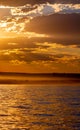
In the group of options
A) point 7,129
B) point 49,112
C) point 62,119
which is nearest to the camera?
point 7,129

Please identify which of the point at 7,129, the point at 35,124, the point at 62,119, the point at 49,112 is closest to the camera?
the point at 7,129

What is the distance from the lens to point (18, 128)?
234ft

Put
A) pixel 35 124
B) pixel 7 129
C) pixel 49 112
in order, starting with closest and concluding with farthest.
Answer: pixel 7 129 → pixel 35 124 → pixel 49 112

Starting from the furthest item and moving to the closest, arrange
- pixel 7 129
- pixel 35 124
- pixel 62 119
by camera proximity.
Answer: pixel 62 119
pixel 35 124
pixel 7 129

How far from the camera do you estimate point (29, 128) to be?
236ft

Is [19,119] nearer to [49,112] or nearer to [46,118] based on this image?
[46,118]

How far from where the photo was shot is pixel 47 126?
2904 inches

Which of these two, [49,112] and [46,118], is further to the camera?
[49,112]

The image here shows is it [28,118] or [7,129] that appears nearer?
[7,129]

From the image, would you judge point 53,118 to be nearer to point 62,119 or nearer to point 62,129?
point 62,119

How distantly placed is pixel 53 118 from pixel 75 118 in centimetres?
422

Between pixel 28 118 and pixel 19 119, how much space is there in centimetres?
259

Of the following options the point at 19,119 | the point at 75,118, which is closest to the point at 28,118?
the point at 19,119

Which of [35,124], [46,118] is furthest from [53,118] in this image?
[35,124]
